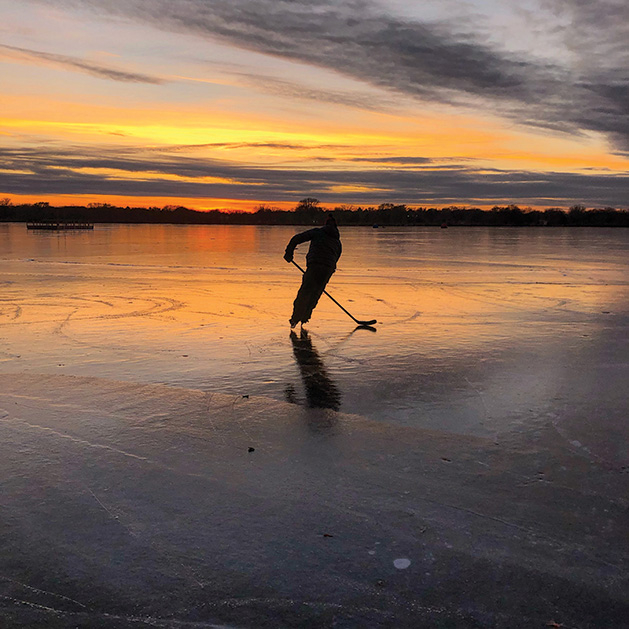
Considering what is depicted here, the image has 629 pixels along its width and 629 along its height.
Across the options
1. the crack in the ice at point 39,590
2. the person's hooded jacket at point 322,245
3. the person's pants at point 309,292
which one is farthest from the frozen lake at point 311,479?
the person's hooded jacket at point 322,245

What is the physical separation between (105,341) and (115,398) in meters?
3.06

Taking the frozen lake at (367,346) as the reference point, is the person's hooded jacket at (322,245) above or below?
above

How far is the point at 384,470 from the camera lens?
4.61 meters

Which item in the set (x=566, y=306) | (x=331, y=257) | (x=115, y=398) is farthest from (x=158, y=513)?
(x=566, y=306)

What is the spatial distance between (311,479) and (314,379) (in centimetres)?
281

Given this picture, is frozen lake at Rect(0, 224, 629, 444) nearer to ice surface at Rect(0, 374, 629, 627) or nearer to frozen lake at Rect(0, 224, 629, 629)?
frozen lake at Rect(0, 224, 629, 629)

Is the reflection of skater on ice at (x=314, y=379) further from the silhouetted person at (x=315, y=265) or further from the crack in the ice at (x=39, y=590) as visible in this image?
the crack in the ice at (x=39, y=590)

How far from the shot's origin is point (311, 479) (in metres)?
4.43

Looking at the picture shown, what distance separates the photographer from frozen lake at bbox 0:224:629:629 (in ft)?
10.1

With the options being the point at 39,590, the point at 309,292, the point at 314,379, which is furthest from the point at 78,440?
the point at 309,292

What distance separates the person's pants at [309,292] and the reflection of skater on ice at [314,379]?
3.74 ft

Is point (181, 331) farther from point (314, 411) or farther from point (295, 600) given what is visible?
point (295, 600)

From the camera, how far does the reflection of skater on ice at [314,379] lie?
634 cm

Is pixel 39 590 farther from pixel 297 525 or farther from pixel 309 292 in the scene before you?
pixel 309 292
